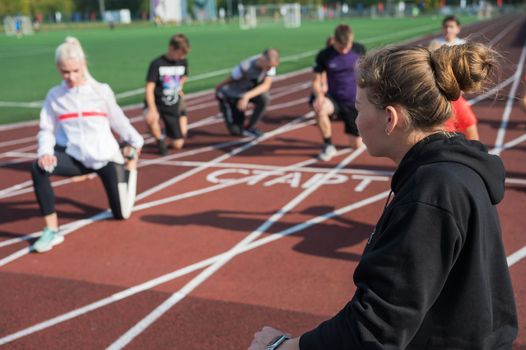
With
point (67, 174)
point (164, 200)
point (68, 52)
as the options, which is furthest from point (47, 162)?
point (164, 200)

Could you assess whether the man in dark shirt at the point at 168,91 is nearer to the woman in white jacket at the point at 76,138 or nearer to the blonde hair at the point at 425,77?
the woman in white jacket at the point at 76,138

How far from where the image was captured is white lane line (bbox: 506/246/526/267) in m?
4.27

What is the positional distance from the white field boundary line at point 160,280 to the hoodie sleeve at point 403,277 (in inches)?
108

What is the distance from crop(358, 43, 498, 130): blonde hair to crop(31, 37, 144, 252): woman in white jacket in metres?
4.01

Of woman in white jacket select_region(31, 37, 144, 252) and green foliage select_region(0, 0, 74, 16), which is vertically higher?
green foliage select_region(0, 0, 74, 16)

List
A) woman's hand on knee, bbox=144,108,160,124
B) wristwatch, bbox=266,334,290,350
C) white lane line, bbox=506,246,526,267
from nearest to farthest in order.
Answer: wristwatch, bbox=266,334,290,350, white lane line, bbox=506,246,526,267, woman's hand on knee, bbox=144,108,160,124

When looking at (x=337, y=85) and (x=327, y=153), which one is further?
(x=337, y=85)

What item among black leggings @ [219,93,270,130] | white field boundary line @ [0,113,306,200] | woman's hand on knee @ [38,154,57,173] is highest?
woman's hand on knee @ [38,154,57,173]

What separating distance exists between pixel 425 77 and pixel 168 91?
25.1ft

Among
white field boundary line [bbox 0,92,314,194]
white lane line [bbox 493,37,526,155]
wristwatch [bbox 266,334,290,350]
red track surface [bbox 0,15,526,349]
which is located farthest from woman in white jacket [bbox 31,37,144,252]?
white lane line [bbox 493,37,526,155]

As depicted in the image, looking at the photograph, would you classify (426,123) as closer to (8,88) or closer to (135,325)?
(135,325)

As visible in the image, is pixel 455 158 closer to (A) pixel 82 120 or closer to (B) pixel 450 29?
(A) pixel 82 120

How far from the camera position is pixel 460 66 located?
1.46 m

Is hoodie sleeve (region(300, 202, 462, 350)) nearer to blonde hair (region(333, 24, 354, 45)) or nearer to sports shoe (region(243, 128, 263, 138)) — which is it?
blonde hair (region(333, 24, 354, 45))
